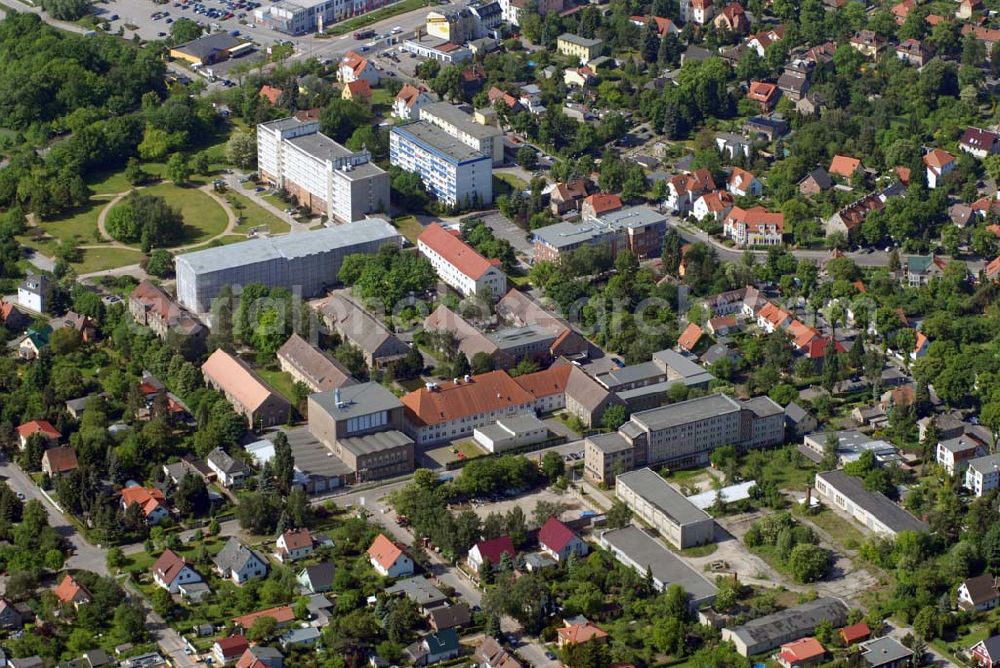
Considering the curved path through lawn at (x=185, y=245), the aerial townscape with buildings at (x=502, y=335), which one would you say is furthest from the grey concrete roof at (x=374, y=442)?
the curved path through lawn at (x=185, y=245)

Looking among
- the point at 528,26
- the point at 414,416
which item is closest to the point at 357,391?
the point at 414,416

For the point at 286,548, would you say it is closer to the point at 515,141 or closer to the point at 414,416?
the point at 414,416

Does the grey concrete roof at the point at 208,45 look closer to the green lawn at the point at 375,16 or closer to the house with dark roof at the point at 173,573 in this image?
the green lawn at the point at 375,16

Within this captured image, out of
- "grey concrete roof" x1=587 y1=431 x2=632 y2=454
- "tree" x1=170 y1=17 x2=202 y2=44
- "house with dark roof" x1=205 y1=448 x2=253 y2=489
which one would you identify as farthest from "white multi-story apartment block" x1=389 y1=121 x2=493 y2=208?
"house with dark roof" x1=205 y1=448 x2=253 y2=489

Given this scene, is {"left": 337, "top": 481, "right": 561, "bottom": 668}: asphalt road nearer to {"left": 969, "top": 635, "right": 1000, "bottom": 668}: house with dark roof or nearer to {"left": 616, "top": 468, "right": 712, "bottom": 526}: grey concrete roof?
{"left": 616, "top": 468, "right": 712, "bottom": 526}: grey concrete roof

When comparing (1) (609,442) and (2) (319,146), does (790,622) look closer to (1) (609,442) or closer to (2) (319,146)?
(1) (609,442)

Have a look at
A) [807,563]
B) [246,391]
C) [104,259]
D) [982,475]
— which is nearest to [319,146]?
[104,259]
